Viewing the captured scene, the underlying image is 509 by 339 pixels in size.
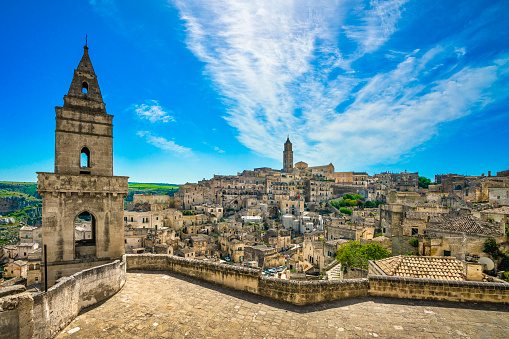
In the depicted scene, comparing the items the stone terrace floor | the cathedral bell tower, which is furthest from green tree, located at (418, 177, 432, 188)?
the stone terrace floor

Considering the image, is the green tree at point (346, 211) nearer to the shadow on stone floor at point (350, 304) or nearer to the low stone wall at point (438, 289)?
the low stone wall at point (438, 289)

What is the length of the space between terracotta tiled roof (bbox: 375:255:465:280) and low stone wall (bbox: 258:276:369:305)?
120 inches

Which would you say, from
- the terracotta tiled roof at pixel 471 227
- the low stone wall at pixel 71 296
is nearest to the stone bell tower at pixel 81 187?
the low stone wall at pixel 71 296

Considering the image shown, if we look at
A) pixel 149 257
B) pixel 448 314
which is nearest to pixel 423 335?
pixel 448 314

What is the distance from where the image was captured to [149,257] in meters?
10.2

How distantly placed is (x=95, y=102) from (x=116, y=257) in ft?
21.5

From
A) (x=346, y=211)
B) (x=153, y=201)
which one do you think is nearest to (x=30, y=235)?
(x=153, y=201)

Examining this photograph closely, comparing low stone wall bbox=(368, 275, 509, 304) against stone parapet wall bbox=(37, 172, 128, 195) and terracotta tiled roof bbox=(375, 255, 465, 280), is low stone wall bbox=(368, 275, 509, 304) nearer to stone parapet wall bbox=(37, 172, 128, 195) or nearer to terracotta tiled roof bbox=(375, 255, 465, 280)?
terracotta tiled roof bbox=(375, 255, 465, 280)

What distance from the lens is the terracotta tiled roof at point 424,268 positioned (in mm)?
9203

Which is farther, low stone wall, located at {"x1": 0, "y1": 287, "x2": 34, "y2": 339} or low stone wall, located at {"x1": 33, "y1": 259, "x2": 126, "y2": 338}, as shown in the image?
low stone wall, located at {"x1": 33, "y1": 259, "x2": 126, "y2": 338}

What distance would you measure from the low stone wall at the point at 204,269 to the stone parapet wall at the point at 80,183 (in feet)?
9.56

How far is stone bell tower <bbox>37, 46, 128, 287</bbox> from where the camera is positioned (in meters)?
8.98

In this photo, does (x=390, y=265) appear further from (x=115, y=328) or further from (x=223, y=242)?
(x=223, y=242)

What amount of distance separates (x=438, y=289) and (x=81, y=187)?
12.4 meters
